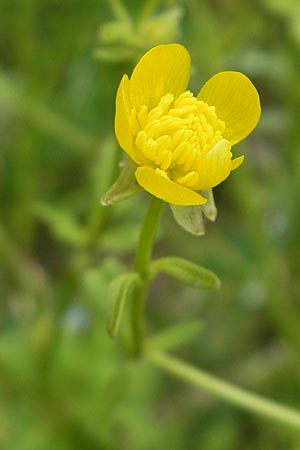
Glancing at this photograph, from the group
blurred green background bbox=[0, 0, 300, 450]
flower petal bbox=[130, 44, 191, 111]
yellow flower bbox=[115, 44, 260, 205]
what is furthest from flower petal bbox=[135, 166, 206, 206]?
blurred green background bbox=[0, 0, 300, 450]

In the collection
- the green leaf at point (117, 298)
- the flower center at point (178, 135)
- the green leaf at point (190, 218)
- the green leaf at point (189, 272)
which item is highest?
the flower center at point (178, 135)

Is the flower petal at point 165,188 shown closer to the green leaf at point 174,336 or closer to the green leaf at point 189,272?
the green leaf at point 189,272

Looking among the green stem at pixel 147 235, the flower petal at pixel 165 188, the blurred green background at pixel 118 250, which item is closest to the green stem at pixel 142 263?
the green stem at pixel 147 235

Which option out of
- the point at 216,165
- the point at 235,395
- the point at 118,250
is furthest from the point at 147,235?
the point at 118,250

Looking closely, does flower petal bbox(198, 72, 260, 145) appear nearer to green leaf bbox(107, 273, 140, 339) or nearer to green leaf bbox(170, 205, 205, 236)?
green leaf bbox(170, 205, 205, 236)

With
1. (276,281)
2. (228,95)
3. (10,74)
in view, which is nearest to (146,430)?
(276,281)

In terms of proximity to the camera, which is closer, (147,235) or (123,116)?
(123,116)

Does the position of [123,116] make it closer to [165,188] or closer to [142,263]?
[165,188]
